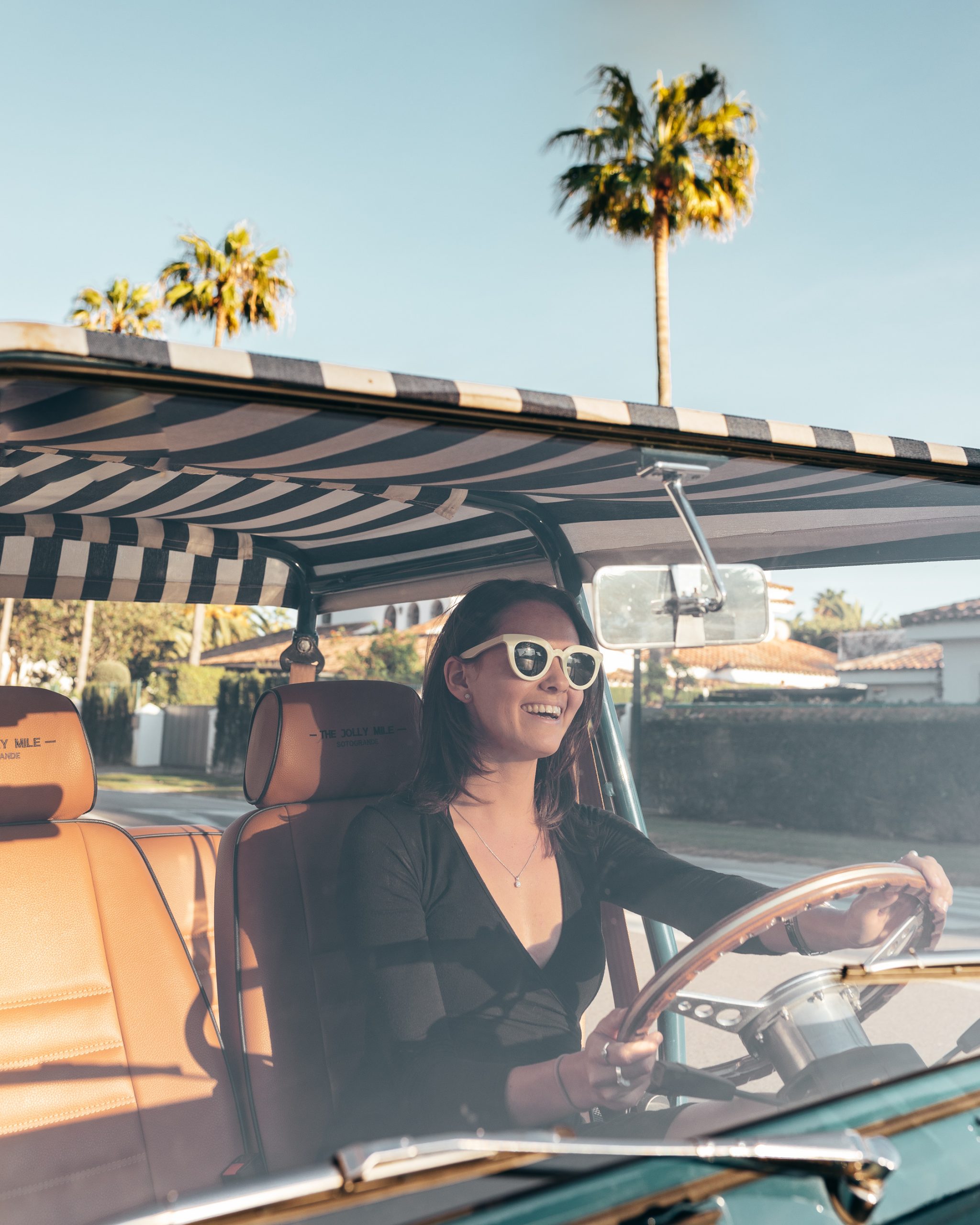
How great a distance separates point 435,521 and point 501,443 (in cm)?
73

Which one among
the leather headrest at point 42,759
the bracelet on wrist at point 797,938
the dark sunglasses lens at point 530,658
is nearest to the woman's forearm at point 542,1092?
the bracelet on wrist at point 797,938

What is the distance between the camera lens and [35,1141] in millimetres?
1495

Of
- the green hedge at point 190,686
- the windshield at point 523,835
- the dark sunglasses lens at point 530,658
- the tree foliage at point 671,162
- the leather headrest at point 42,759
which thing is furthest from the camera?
the tree foliage at point 671,162

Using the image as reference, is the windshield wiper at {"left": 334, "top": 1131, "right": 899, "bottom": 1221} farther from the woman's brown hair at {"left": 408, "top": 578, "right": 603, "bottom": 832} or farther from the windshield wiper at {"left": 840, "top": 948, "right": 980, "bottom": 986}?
the woman's brown hair at {"left": 408, "top": 578, "right": 603, "bottom": 832}

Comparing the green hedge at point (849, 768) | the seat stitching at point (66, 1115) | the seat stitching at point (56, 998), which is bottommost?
the seat stitching at point (66, 1115)

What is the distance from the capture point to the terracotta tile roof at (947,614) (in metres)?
1.61

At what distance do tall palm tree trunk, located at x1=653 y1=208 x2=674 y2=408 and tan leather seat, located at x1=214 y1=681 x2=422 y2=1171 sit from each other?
1449 centimetres

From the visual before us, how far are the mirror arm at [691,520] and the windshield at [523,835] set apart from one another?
0.06 ft

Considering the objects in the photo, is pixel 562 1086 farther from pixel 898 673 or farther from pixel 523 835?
pixel 898 673

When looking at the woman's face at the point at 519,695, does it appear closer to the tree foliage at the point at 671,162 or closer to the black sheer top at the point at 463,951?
the black sheer top at the point at 463,951

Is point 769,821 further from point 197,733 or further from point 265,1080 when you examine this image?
point 197,733

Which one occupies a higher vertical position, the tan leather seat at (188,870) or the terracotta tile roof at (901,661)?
the terracotta tile roof at (901,661)

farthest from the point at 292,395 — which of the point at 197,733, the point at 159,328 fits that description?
the point at 159,328

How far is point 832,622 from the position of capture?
1562 millimetres
